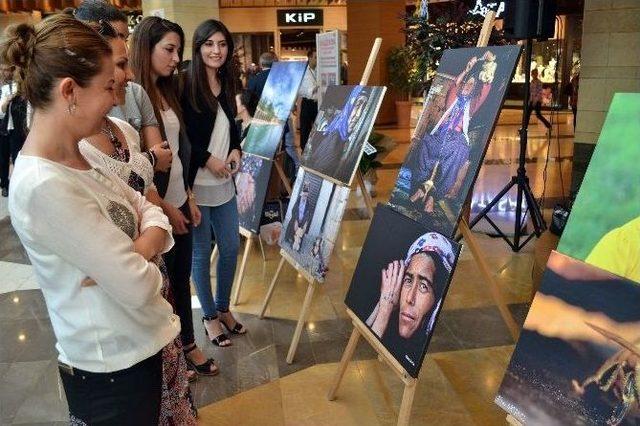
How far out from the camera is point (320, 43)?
632cm

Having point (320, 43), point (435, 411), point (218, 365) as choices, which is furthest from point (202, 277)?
point (320, 43)

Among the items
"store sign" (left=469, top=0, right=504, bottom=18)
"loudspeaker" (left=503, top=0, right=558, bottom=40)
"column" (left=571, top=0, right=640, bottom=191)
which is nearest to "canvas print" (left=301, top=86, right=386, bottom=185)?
"loudspeaker" (left=503, top=0, right=558, bottom=40)

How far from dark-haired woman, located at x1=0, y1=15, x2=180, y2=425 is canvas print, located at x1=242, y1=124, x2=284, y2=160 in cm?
200

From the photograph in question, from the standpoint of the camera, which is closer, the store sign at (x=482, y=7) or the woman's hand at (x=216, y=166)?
the woman's hand at (x=216, y=166)

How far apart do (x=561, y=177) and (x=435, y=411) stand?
498 cm

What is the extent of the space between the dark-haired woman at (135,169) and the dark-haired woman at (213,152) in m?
0.83

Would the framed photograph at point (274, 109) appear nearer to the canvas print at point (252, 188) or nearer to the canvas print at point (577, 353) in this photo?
the canvas print at point (252, 188)

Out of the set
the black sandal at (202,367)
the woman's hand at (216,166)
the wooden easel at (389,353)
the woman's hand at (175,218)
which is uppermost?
the woman's hand at (216,166)

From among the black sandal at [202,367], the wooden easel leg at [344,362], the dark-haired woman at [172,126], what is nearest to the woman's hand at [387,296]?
the wooden easel leg at [344,362]

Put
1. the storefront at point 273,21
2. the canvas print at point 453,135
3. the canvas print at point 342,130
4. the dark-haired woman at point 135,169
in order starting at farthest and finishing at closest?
the storefront at point 273,21, the canvas print at point 342,130, the canvas print at point 453,135, the dark-haired woman at point 135,169

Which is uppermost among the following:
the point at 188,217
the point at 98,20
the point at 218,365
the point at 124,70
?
the point at 98,20

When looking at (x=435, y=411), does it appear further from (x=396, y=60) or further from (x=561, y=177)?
(x=396, y=60)

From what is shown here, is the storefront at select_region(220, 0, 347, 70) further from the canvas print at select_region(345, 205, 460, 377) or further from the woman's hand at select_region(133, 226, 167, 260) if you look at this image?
the woman's hand at select_region(133, 226, 167, 260)

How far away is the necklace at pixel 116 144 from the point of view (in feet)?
5.06
